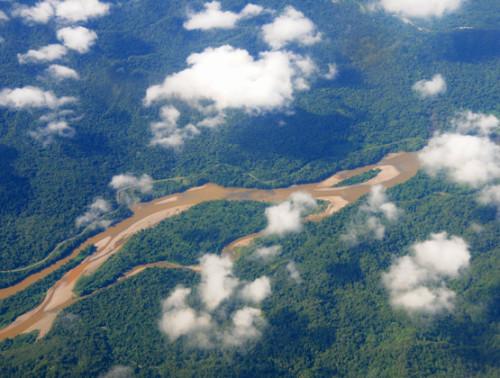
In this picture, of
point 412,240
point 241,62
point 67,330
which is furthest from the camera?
point 241,62

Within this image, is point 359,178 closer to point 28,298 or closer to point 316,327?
point 316,327

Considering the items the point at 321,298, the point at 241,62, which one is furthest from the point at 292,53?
the point at 321,298

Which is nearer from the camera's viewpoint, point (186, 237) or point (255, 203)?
point (186, 237)

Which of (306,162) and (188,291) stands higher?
(306,162)

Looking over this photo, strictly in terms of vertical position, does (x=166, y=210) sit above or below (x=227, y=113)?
below

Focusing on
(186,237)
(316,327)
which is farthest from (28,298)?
(316,327)

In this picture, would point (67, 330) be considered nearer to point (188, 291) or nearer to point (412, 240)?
point (188, 291)

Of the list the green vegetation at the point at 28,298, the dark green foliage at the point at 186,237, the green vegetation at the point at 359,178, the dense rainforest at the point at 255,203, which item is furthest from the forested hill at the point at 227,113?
the dark green foliage at the point at 186,237
